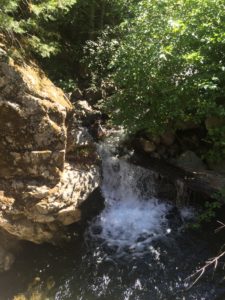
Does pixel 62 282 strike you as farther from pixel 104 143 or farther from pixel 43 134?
pixel 104 143

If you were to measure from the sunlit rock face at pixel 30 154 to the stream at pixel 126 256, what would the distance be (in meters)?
0.98

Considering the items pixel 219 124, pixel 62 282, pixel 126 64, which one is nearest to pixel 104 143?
pixel 126 64

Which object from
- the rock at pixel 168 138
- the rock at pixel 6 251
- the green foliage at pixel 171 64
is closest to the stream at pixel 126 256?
the rock at pixel 6 251

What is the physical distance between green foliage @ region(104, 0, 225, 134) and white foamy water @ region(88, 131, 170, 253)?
4.57 feet

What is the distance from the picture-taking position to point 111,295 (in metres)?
7.72

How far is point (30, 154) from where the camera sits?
25.7 ft

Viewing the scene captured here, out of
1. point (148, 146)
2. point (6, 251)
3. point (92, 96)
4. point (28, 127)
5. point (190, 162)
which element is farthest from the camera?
point (92, 96)

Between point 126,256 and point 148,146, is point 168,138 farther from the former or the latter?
point 126,256

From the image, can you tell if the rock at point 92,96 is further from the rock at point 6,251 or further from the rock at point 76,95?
the rock at point 6,251

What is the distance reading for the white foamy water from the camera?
9.50 meters

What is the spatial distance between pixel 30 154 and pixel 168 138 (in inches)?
182

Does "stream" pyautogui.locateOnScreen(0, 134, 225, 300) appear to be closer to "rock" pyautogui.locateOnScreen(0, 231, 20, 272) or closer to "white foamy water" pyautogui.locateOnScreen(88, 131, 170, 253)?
"white foamy water" pyautogui.locateOnScreen(88, 131, 170, 253)

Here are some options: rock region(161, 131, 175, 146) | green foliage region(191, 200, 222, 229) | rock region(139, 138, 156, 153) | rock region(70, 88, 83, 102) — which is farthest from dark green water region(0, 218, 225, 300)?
rock region(70, 88, 83, 102)

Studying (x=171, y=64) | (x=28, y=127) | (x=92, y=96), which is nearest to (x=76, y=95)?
(x=92, y=96)
